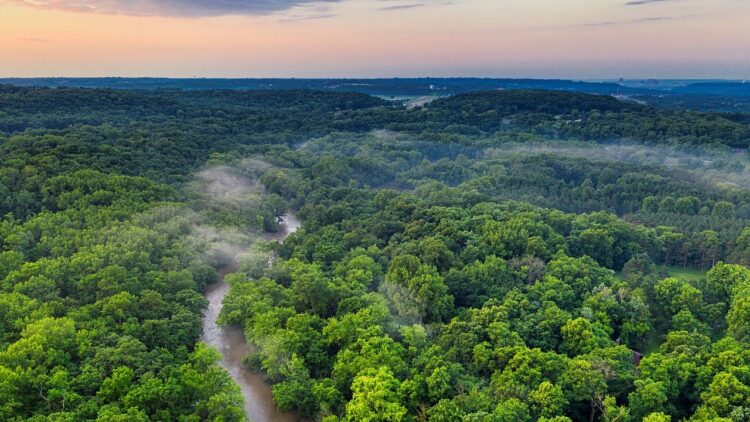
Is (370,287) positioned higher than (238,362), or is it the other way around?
(370,287)

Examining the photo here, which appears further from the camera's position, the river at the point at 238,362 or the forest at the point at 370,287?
the river at the point at 238,362

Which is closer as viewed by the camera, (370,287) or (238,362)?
(238,362)

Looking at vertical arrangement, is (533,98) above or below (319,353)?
above

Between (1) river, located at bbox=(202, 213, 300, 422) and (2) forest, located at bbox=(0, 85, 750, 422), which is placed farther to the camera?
(1) river, located at bbox=(202, 213, 300, 422)

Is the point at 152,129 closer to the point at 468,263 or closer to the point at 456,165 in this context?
the point at 456,165

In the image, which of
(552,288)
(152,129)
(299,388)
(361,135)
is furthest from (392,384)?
(361,135)
